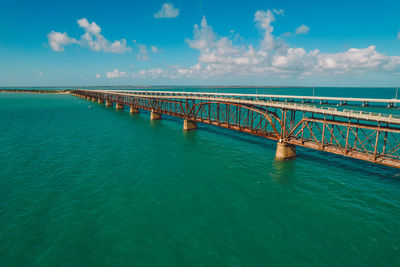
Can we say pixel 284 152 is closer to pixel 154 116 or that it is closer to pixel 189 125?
pixel 189 125

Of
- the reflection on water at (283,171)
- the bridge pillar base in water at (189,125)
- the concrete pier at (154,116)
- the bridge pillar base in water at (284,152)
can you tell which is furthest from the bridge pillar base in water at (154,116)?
the reflection on water at (283,171)

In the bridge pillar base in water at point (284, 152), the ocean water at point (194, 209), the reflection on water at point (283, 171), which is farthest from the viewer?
the bridge pillar base in water at point (284, 152)

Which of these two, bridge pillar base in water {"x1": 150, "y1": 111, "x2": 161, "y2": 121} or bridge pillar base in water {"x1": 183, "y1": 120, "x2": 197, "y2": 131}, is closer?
bridge pillar base in water {"x1": 183, "y1": 120, "x2": 197, "y2": 131}

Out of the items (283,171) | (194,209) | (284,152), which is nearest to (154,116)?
(284,152)

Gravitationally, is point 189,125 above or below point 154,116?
below

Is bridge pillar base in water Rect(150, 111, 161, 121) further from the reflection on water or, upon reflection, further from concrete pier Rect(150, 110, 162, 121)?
the reflection on water

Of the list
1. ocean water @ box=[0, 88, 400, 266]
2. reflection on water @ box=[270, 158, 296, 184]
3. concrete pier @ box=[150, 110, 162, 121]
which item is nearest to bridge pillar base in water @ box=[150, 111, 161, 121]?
concrete pier @ box=[150, 110, 162, 121]

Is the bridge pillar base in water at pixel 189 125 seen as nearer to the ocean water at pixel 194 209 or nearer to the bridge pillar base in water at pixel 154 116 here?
the ocean water at pixel 194 209

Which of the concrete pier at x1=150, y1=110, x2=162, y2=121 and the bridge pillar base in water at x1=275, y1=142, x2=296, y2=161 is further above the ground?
the concrete pier at x1=150, y1=110, x2=162, y2=121

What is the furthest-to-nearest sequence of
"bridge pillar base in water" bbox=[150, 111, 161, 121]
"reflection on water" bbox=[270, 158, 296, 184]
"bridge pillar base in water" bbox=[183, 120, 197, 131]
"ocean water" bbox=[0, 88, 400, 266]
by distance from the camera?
1. "bridge pillar base in water" bbox=[150, 111, 161, 121]
2. "bridge pillar base in water" bbox=[183, 120, 197, 131]
3. "reflection on water" bbox=[270, 158, 296, 184]
4. "ocean water" bbox=[0, 88, 400, 266]
